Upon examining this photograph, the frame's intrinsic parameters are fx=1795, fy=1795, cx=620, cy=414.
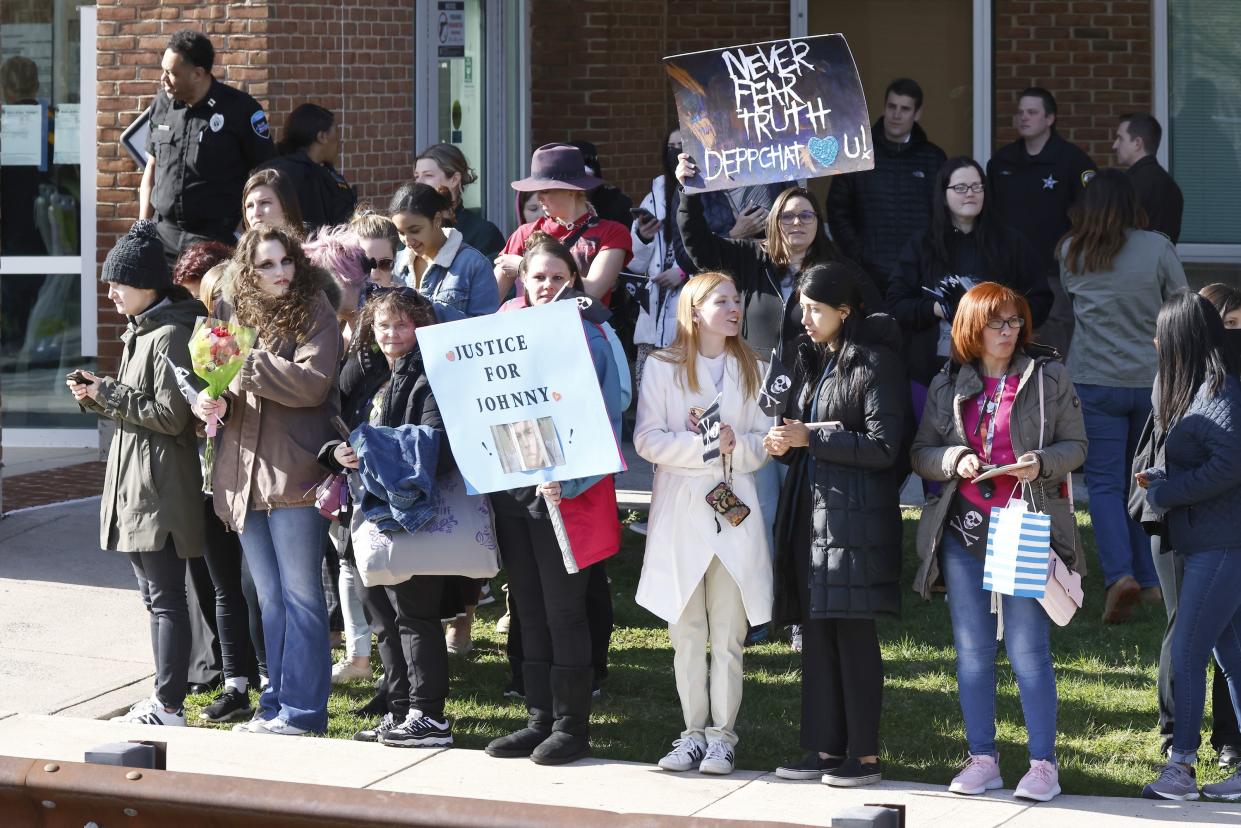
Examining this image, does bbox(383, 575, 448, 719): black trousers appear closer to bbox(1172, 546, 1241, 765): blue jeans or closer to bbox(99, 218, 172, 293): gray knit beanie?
bbox(99, 218, 172, 293): gray knit beanie

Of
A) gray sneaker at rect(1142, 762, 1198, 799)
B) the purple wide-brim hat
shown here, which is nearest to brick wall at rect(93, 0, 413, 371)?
the purple wide-brim hat

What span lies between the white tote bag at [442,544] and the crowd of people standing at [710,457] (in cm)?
9

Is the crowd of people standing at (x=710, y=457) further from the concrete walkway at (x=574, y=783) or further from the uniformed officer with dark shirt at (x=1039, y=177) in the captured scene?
the uniformed officer with dark shirt at (x=1039, y=177)

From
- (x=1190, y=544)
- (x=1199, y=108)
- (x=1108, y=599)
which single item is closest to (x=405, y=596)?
(x=1190, y=544)

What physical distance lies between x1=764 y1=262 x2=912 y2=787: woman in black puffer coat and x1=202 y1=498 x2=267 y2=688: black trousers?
217 centimetres

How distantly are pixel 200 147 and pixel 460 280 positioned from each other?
2727mm

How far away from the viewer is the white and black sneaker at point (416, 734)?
6.37 metres

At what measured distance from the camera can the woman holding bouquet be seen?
6.59 m

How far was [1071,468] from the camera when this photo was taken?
5777mm

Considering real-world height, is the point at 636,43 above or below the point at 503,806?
above

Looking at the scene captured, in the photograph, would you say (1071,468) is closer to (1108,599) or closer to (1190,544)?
(1190,544)

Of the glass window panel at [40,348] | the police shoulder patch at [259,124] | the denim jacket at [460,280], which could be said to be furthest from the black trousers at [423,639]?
the glass window panel at [40,348]

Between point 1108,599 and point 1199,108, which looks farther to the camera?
point 1199,108

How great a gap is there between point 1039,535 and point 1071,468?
274 millimetres
